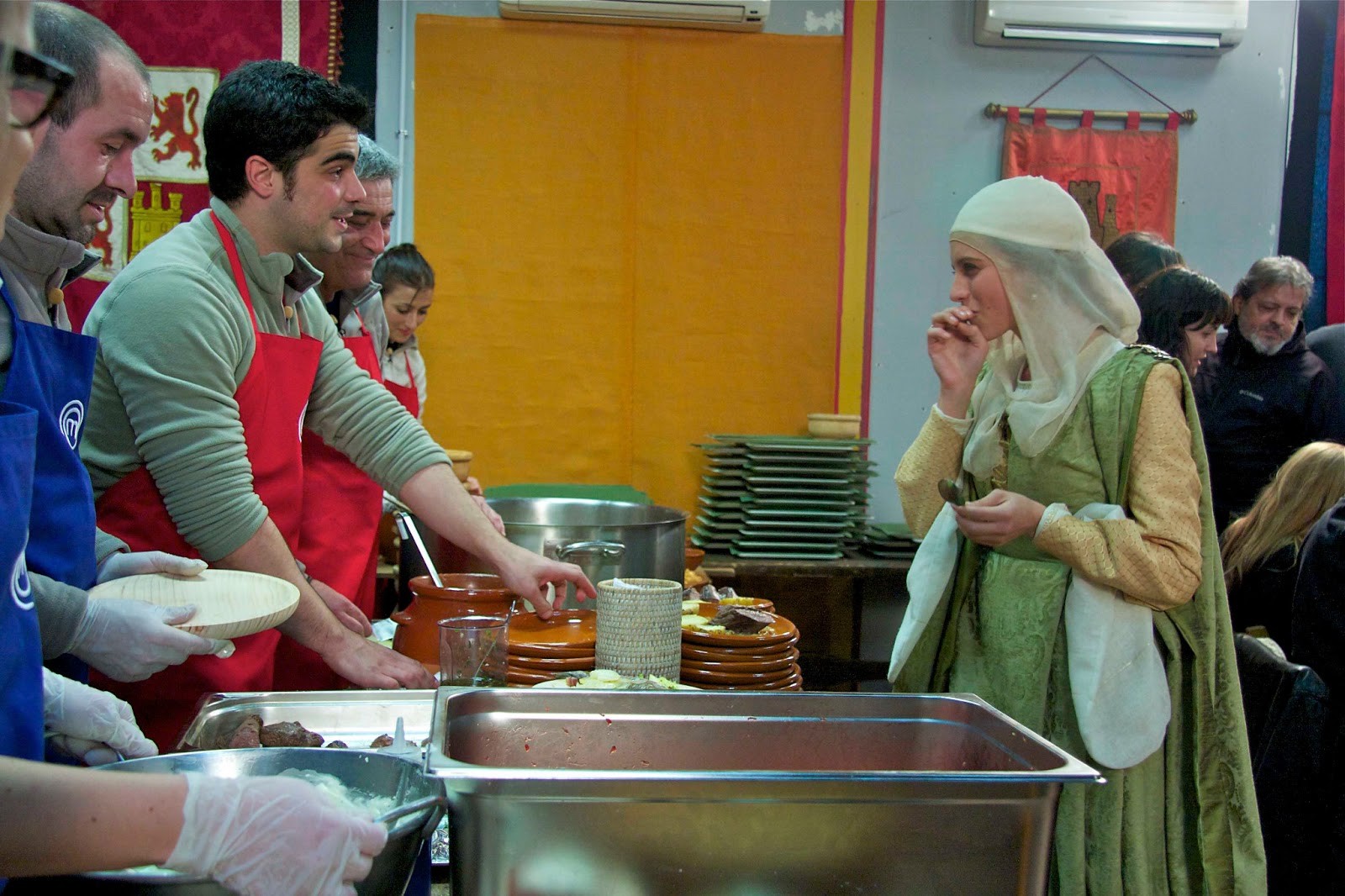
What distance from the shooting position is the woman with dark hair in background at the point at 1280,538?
3166mm

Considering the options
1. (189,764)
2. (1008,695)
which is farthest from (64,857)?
(1008,695)

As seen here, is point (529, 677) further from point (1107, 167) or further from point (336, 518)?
point (1107, 167)

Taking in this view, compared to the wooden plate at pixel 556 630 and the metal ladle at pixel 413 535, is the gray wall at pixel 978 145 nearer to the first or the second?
the metal ladle at pixel 413 535

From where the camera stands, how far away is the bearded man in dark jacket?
411 cm

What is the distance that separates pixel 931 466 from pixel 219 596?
1.38m

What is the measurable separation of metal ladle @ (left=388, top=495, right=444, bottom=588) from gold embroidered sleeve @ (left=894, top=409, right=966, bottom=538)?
0.95m

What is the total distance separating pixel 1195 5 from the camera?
4.43 meters

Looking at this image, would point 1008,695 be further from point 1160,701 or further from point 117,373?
point 117,373

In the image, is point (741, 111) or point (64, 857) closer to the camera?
point (64, 857)

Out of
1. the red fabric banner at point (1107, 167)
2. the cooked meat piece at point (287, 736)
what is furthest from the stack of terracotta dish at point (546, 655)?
the red fabric banner at point (1107, 167)

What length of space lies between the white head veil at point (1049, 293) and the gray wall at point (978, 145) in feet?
8.45

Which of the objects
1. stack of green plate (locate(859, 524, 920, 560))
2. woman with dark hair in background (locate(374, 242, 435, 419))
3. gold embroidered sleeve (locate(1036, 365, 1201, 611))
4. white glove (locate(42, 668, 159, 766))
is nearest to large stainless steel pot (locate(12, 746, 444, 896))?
white glove (locate(42, 668, 159, 766))

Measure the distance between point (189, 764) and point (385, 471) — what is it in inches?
44.8

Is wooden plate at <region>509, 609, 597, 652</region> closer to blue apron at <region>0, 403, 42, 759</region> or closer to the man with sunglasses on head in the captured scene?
the man with sunglasses on head
